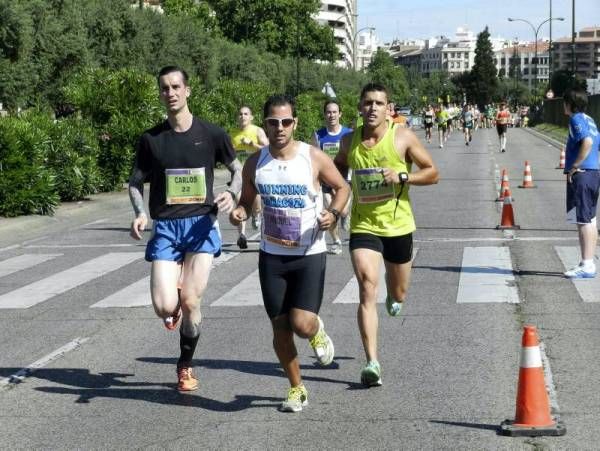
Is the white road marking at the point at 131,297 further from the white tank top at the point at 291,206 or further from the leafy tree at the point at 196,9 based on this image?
the leafy tree at the point at 196,9

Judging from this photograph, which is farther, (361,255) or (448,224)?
(448,224)

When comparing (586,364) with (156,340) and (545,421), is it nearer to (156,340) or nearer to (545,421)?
(545,421)

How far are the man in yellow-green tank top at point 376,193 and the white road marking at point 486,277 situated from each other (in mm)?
3235

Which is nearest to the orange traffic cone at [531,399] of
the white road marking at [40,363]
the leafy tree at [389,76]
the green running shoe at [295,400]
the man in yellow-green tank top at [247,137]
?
the green running shoe at [295,400]

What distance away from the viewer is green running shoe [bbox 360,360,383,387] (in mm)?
7449

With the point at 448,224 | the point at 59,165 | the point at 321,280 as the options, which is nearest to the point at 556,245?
→ the point at 448,224

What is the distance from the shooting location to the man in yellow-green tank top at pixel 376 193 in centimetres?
764

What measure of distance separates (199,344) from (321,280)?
2.49 metres

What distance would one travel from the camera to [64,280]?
1332cm

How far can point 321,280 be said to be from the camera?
698cm

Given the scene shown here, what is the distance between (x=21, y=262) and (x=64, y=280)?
6.83 feet

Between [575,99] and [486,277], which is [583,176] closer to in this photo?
[575,99]

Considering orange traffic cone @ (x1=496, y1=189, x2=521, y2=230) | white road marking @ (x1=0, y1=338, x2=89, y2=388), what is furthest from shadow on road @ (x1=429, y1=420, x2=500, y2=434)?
orange traffic cone @ (x1=496, y1=189, x2=521, y2=230)

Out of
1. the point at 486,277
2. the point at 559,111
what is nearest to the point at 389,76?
the point at 559,111
